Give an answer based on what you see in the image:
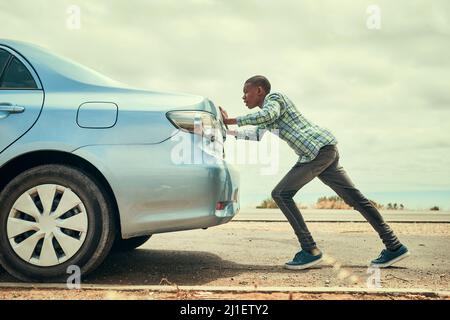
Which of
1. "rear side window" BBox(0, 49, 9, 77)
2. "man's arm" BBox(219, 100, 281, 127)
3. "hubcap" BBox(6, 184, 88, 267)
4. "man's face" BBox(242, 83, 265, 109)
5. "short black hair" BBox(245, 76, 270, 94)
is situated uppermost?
"rear side window" BBox(0, 49, 9, 77)

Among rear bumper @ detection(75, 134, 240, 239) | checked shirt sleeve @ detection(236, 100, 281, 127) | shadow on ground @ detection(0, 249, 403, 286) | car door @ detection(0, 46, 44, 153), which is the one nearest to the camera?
rear bumper @ detection(75, 134, 240, 239)

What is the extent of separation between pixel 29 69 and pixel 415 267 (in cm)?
392

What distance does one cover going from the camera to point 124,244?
5.34 metres

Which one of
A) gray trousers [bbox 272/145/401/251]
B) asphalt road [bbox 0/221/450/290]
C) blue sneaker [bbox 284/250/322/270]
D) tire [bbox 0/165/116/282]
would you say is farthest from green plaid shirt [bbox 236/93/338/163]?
tire [bbox 0/165/116/282]

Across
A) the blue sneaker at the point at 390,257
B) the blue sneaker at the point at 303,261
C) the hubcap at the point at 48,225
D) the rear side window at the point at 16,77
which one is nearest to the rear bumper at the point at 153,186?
the hubcap at the point at 48,225

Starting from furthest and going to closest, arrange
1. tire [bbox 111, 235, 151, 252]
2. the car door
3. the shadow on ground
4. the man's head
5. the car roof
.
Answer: tire [bbox 111, 235, 151, 252] → the man's head → the shadow on ground → the car roof → the car door

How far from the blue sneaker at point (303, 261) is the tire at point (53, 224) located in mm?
1769

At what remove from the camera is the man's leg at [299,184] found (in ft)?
15.6

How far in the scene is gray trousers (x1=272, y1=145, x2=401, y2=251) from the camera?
4.76 meters

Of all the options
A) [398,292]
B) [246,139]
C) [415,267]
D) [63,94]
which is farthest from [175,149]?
[415,267]

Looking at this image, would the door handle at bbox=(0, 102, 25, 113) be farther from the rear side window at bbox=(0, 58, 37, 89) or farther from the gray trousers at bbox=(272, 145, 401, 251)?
the gray trousers at bbox=(272, 145, 401, 251)

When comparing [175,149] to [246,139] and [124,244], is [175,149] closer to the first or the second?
[246,139]

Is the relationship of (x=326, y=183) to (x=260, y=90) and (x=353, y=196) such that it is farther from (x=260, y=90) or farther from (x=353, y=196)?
(x=260, y=90)

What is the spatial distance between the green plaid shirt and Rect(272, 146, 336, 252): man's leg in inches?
3.1
